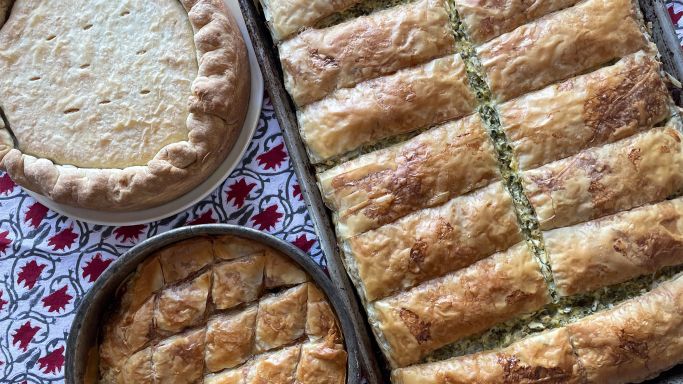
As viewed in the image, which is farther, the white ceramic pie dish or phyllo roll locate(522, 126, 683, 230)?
the white ceramic pie dish

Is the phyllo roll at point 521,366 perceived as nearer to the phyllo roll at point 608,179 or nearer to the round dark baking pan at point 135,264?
the round dark baking pan at point 135,264

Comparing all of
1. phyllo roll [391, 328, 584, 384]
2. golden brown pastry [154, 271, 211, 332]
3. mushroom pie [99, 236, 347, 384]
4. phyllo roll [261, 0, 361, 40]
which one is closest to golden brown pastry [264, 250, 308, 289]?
mushroom pie [99, 236, 347, 384]

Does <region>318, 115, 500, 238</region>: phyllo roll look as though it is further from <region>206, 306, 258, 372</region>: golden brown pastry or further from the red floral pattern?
<region>206, 306, 258, 372</region>: golden brown pastry

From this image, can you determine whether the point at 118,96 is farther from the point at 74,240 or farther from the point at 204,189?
the point at 74,240

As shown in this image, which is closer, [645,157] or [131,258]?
[645,157]

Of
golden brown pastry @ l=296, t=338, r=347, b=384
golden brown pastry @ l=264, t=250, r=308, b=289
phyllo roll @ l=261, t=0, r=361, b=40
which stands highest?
phyllo roll @ l=261, t=0, r=361, b=40

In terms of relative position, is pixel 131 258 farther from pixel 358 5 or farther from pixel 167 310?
pixel 358 5

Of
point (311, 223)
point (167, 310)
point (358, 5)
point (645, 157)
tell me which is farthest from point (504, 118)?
point (167, 310)
